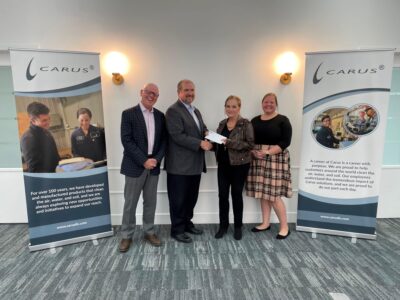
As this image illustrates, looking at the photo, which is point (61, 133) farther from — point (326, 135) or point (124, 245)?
point (326, 135)

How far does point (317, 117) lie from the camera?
275 cm

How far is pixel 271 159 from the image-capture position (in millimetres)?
2754

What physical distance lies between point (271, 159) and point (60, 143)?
2140mm

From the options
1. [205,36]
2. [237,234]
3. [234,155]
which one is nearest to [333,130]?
[234,155]

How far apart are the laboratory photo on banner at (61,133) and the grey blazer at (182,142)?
0.73 m

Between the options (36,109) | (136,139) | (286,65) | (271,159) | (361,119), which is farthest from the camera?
(286,65)

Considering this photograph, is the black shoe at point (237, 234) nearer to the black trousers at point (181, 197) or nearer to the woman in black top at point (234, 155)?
the woman in black top at point (234, 155)

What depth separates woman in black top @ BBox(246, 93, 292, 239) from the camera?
8.82ft

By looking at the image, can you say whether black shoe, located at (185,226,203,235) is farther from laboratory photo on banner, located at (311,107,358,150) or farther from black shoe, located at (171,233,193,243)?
laboratory photo on banner, located at (311,107,358,150)

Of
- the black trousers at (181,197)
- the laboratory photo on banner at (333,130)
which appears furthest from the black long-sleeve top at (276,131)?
the black trousers at (181,197)

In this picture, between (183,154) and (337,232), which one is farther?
(337,232)

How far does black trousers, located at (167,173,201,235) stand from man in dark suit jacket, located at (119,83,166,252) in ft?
0.61

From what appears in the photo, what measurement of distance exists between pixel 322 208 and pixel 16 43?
3838mm

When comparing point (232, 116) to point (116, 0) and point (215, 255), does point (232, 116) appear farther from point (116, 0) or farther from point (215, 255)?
point (116, 0)
